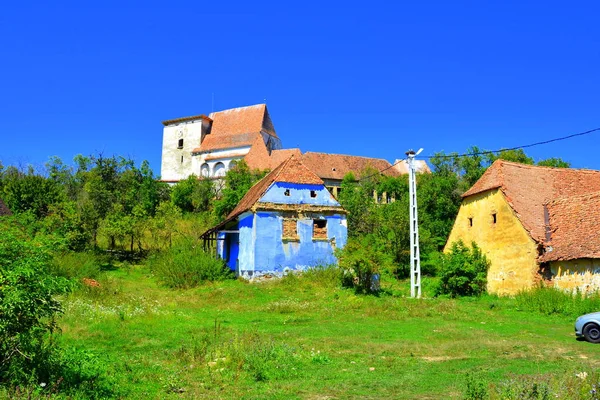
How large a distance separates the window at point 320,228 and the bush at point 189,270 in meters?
4.75

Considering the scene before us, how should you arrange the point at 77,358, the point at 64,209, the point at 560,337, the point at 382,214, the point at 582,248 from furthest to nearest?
the point at 382,214, the point at 64,209, the point at 582,248, the point at 560,337, the point at 77,358

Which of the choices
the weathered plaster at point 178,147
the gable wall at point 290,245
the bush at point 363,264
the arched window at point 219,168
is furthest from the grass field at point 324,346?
the weathered plaster at point 178,147

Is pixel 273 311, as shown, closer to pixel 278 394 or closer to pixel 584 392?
pixel 278 394

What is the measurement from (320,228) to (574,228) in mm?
11586

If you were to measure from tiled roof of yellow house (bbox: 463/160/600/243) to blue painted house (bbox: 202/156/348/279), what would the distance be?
7.06 meters

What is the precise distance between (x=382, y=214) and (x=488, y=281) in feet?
46.5

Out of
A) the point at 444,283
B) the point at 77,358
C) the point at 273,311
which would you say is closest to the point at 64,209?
the point at 273,311

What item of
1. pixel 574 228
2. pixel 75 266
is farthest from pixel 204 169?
pixel 574 228

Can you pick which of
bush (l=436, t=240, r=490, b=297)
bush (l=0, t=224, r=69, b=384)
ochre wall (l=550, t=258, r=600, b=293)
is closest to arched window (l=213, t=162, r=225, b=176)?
bush (l=436, t=240, r=490, b=297)

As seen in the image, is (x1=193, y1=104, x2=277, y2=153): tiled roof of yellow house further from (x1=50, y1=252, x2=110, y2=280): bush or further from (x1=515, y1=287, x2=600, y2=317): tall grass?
(x1=515, y1=287, x2=600, y2=317): tall grass

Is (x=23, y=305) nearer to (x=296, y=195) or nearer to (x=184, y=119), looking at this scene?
(x=296, y=195)

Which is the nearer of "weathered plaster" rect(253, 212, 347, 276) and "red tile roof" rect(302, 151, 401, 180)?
"weathered plaster" rect(253, 212, 347, 276)

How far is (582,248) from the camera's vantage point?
18391 mm

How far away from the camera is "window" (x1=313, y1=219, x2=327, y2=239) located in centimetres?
2623
